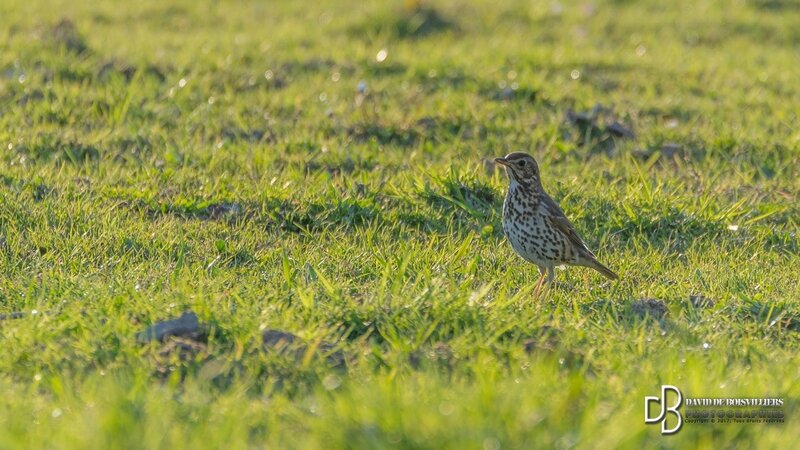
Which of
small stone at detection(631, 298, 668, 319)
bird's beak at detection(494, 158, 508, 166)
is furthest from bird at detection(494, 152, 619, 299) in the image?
small stone at detection(631, 298, 668, 319)

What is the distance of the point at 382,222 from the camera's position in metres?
7.63

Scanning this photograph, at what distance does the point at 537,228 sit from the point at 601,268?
0.46 meters

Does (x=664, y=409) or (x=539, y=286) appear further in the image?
(x=539, y=286)

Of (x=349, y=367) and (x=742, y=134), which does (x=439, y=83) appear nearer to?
(x=742, y=134)

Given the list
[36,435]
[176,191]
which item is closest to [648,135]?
[176,191]

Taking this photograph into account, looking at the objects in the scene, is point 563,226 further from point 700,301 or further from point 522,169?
point 700,301

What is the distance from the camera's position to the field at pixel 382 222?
182 inches

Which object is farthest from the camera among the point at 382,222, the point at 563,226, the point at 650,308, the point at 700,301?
the point at 382,222

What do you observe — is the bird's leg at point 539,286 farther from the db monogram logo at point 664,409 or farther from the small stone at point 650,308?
the db monogram logo at point 664,409

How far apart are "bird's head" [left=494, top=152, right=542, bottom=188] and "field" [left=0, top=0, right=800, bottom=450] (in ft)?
1.71

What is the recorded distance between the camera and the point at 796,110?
10398 millimetres

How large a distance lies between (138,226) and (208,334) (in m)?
2.11

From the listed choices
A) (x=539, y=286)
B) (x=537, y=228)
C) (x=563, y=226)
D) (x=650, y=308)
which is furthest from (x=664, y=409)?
(x=563, y=226)

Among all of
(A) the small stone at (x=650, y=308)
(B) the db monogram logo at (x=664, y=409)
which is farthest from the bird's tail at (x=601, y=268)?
(B) the db monogram logo at (x=664, y=409)
